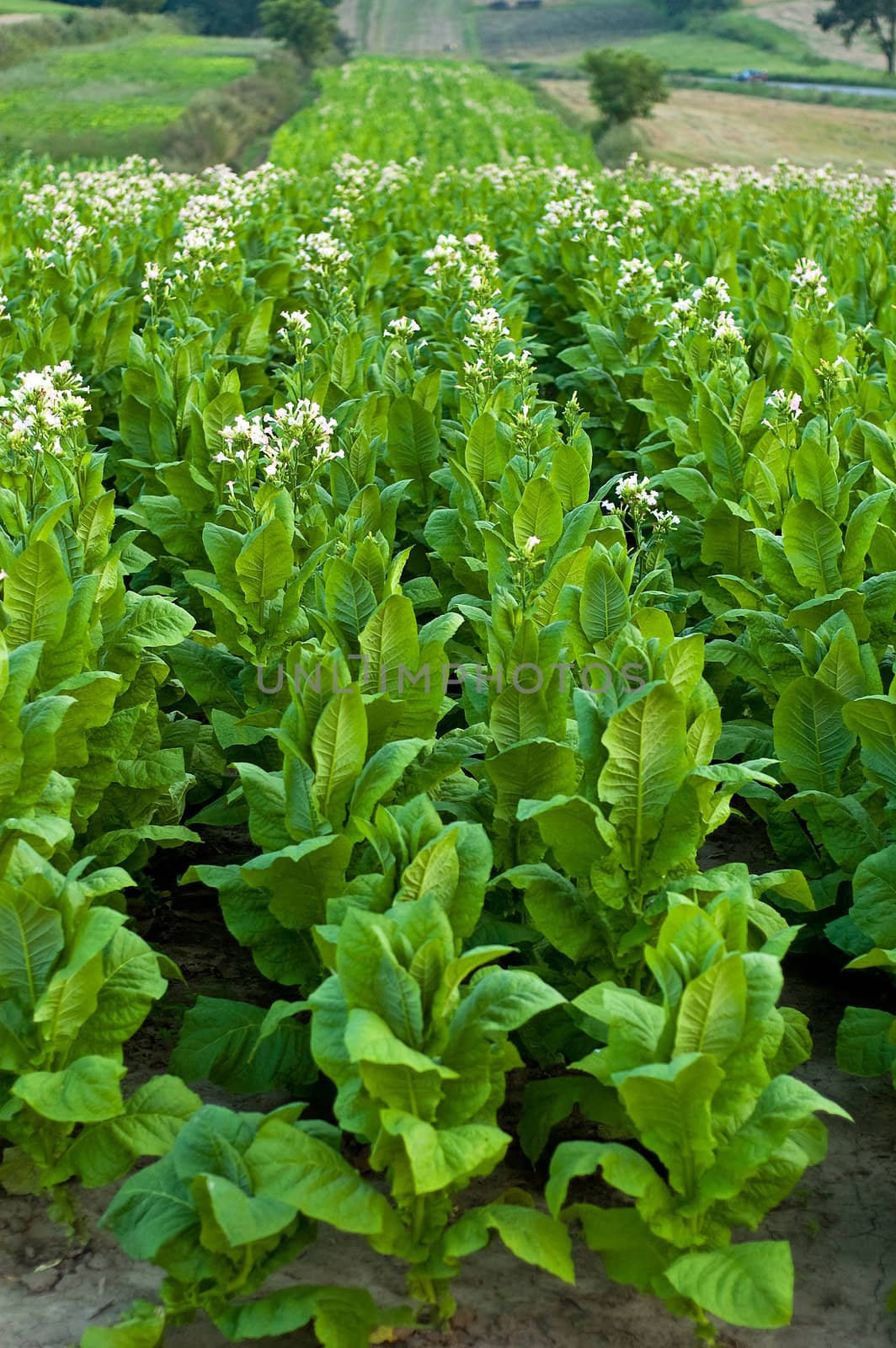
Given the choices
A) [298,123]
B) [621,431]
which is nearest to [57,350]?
[621,431]

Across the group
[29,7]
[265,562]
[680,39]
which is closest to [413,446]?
[265,562]

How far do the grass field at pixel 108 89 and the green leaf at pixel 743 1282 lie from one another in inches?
1358

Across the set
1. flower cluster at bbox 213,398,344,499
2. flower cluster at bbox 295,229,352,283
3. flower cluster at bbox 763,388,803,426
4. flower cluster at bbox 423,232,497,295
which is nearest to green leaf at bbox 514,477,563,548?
flower cluster at bbox 213,398,344,499

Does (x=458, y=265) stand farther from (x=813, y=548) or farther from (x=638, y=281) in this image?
(x=813, y=548)

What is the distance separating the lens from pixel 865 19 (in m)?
66.2

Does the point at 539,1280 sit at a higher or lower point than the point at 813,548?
lower

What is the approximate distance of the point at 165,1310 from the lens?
274 cm

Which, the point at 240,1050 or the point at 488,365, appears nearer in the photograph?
the point at 240,1050

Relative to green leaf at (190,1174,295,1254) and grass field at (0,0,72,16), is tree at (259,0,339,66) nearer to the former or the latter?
grass field at (0,0,72,16)

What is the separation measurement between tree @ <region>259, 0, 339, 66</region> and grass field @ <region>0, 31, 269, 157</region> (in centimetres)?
201

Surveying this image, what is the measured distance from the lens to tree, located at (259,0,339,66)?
211ft

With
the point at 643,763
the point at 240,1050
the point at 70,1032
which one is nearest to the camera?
the point at 70,1032

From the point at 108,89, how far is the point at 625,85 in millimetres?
17557

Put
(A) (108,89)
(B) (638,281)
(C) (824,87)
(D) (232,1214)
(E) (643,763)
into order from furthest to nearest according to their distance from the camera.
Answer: (C) (824,87) < (A) (108,89) < (B) (638,281) < (E) (643,763) < (D) (232,1214)
